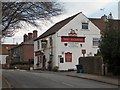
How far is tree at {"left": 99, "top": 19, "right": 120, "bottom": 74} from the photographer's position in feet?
98.4

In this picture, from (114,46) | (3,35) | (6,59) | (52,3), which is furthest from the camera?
(6,59)

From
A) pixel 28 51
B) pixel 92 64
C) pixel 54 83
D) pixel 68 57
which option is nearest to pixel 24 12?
pixel 54 83

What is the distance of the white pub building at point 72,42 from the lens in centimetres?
5238

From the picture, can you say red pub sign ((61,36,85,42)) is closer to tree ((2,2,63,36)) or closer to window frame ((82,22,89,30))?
window frame ((82,22,89,30))

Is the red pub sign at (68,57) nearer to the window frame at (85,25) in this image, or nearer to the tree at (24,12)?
the window frame at (85,25)

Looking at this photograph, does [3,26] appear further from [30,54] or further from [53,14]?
[30,54]

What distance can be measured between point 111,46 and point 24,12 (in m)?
9.08

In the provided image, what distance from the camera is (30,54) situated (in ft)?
266

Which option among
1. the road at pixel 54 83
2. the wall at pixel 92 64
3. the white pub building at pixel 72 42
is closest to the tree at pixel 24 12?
the road at pixel 54 83

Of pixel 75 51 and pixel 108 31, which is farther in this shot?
pixel 75 51

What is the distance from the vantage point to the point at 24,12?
2583 centimetres

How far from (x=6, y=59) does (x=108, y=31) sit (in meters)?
71.9

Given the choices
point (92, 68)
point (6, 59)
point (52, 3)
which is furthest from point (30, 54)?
point (52, 3)

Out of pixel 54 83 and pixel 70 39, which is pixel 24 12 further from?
pixel 70 39
